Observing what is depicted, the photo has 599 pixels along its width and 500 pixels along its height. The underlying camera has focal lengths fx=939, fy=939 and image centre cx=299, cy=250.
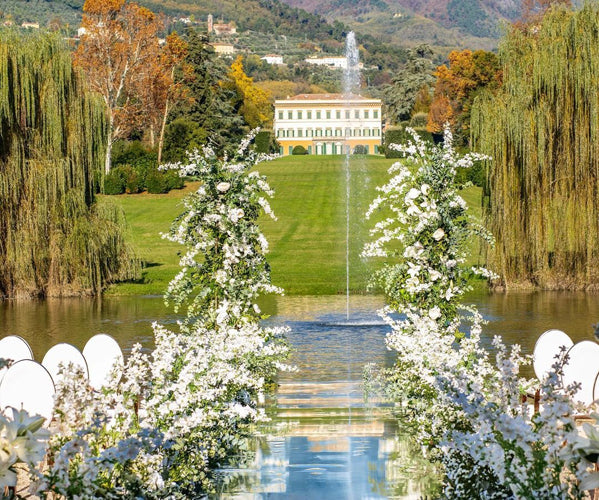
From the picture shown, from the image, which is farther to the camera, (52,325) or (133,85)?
(133,85)

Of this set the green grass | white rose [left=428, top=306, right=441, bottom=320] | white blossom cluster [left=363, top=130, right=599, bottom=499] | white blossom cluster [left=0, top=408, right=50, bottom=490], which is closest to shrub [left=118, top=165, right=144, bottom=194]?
the green grass

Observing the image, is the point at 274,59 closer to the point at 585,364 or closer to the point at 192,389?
the point at 585,364

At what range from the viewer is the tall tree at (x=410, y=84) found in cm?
8438

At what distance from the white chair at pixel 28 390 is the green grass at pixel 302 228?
190 inches

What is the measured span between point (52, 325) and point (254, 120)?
59607 mm

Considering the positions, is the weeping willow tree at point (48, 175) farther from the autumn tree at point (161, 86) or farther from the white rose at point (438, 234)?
the autumn tree at point (161, 86)

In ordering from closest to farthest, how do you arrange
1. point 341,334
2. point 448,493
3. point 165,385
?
point 448,493 → point 165,385 → point 341,334

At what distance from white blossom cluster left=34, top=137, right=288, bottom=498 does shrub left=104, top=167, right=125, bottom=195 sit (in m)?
31.3

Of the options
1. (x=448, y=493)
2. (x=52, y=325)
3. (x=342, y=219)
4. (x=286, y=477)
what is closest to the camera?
(x=448, y=493)

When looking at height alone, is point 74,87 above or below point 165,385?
above

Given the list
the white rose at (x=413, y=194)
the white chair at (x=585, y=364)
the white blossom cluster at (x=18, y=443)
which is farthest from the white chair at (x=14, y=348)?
the white blossom cluster at (x=18, y=443)

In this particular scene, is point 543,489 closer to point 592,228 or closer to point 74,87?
point 592,228

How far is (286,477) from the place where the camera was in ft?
24.4

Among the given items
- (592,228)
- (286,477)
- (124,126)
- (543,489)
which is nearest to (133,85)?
(124,126)
